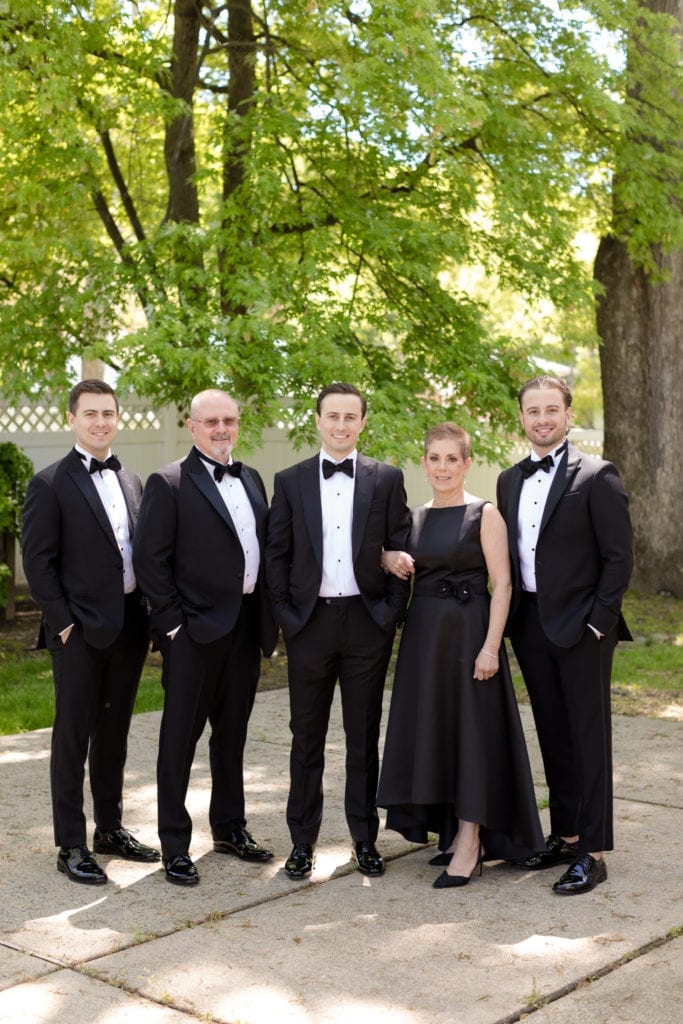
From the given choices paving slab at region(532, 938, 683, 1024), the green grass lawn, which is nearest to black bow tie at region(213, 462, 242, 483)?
paving slab at region(532, 938, 683, 1024)

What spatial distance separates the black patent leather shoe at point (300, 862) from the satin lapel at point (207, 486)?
1318 mm

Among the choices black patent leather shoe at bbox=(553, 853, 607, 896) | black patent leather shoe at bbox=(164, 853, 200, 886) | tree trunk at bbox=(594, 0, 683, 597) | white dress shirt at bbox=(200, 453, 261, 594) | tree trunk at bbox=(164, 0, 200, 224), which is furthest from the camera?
tree trunk at bbox=(594, 0, 683, 597)

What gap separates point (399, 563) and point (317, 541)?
34cm

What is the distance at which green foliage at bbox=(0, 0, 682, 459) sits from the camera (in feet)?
30.4

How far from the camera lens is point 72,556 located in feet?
16.6

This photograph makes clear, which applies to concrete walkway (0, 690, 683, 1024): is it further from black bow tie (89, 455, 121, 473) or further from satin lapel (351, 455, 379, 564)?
black bow tie (89, 455, 121, 473)

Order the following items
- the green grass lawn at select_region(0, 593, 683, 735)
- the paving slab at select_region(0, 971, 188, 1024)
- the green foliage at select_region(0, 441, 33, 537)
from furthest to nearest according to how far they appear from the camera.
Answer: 1. the green foliage at select_region(0, 441, 33, 537)
2. the green grass lawn at select_region(0, 593, 683, 735)
3. the paving slab at select_region(0, 971, 188, 1024)

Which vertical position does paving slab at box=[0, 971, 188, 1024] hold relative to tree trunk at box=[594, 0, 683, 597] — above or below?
below

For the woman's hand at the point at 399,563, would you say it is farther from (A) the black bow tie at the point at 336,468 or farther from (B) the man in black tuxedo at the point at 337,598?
(A) the black bow tie at the point at 336,468

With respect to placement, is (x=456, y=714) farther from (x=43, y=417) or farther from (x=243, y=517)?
(x=43, y=417)

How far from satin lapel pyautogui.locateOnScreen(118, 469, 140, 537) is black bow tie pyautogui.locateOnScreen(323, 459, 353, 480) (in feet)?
2.77

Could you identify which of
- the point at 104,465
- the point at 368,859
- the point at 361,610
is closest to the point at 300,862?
the point at 368,859

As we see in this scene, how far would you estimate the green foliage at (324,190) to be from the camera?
365 inches

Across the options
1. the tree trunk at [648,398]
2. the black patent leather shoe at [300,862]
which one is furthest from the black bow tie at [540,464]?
the tree trunk at [648,398]
